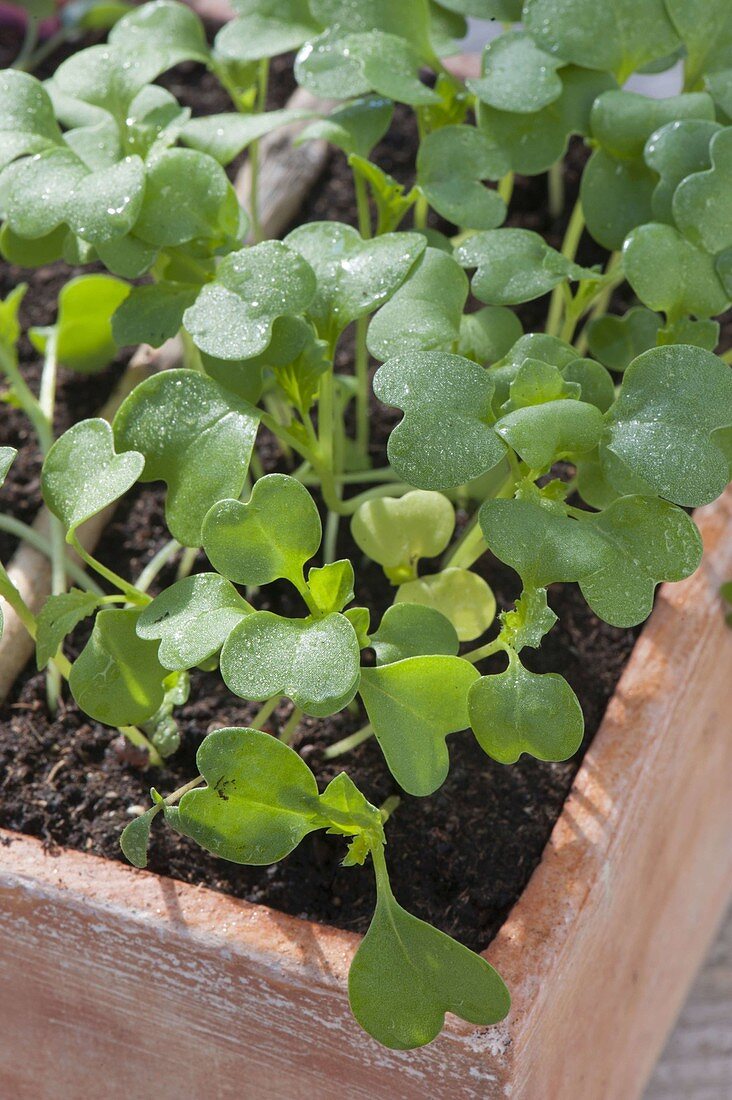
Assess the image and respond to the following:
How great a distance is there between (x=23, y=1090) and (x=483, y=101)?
0.74m

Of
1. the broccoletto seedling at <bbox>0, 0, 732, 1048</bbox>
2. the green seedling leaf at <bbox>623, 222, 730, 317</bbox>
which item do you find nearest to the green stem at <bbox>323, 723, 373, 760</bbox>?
the broccoletto seedling at <bbox>0, 0, 732, 1048</bbox>

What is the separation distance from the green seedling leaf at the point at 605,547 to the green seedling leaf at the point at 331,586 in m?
0.08

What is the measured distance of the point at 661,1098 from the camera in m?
1.11

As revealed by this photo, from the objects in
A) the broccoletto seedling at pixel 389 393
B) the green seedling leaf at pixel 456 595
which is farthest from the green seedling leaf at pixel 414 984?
the green seedling leaf at pixel 456 595

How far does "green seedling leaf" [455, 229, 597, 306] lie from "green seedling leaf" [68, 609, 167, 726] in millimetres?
284

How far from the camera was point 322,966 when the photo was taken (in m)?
0.64

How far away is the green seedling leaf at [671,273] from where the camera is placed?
70 centimetres

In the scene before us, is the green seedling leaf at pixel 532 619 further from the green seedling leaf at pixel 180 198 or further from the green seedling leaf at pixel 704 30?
the green seedling leaf at pixel 704 30

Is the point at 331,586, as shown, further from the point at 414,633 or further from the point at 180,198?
the point at 180,198

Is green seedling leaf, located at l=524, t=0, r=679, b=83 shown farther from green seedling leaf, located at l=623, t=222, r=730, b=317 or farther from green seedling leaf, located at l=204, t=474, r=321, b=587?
green seedling leaf, located at l=204, t=474, r=321, b=587

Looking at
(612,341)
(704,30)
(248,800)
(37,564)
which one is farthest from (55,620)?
(704,30)

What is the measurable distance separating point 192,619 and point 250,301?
0.19 m

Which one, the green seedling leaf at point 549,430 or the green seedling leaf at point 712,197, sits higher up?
the green seedling leaf at point 712,197

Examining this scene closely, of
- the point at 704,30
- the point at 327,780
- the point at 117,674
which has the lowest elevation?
the point at 327,780
